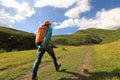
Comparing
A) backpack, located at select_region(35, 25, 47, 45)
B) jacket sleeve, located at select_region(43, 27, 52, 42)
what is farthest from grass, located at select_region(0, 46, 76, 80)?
jacket sleeve, located at select_region(43, 27, 52, 42)

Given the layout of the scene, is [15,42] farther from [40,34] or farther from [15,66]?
[40,34]

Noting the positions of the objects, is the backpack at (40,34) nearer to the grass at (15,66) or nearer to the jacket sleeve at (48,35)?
the jacket sleeve at (48,35)

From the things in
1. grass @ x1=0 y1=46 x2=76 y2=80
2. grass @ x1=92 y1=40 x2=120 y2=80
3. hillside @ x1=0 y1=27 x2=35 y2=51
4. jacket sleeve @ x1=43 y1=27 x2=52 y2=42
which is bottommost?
hillside @ x1=0 y1=27 x2=35 y2=51

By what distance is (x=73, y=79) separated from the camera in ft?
48.3

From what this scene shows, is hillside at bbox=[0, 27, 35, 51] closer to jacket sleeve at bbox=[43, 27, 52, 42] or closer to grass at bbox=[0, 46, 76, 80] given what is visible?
grass at bbox=[0, 46, 76, 80]

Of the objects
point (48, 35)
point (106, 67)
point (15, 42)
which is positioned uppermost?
point (48, 35)

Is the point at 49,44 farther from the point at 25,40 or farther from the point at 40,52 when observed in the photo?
the point at 25,40

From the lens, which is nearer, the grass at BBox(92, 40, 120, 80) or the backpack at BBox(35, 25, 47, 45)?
the grass at BBox(92, 40, 120, 80)

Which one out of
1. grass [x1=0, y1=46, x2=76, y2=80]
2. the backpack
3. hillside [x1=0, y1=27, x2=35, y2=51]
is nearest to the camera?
the backpack

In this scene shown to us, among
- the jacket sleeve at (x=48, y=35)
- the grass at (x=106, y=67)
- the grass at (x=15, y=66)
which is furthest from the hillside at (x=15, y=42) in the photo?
the jacket sleeve at (x=48, y=35)

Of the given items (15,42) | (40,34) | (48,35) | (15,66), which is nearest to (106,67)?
(48,35)

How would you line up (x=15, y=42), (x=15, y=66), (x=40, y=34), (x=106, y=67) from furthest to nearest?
(x=15, y=42)
(x=15, y=66)
(x=106, y=67)
(x=40, y=34)

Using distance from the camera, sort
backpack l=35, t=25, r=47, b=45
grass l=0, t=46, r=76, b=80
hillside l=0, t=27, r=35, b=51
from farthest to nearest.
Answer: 1. hillside l=0, t=27, r=35, b=51
2. grass l=0, t=46, r=76, b=80
3. backpack l=35, t=25, r=47, b=45

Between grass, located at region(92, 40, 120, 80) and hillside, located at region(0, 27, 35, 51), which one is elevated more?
grass, located at region(92, 40, 120, 80)
